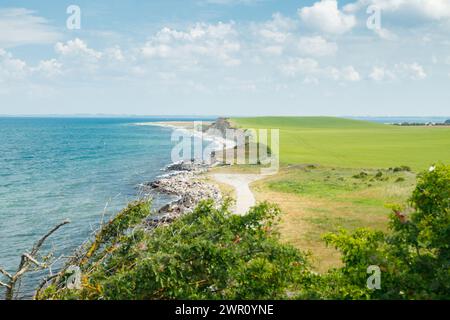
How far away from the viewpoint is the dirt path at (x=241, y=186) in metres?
40.0

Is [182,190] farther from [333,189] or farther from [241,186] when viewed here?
[333,189]

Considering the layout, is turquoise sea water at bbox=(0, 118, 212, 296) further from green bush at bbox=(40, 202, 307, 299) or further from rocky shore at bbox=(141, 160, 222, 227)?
rocky shore at bbox=(141, 160, 222, 227)

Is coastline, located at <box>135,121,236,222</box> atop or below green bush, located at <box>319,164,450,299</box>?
below

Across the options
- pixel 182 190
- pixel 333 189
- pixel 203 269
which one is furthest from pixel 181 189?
pixel 203 269

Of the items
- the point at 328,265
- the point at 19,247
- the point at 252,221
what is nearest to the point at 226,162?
the point at 19,247

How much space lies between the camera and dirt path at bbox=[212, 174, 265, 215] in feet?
131

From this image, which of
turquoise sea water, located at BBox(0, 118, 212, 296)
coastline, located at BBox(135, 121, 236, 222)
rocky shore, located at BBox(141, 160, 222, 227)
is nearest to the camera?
turquoise sea water, located at BBox(0, 118, 212, 296)

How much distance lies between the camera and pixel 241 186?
5181 centimetres

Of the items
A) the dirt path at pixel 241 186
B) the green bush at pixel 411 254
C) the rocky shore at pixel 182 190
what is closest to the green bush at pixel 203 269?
the green bush at pixel 411 254

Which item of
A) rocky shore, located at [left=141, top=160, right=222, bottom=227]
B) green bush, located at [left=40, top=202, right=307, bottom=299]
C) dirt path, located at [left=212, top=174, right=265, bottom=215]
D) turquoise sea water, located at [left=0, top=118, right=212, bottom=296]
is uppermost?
green bush, located at [left=40, top=202, right=307, bottom=299]

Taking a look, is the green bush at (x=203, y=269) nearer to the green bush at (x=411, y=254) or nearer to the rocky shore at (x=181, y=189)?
the green bush at (x=411, y=254)

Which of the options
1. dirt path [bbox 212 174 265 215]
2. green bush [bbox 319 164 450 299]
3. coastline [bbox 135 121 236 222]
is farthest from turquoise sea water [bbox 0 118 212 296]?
dirt path [bbox 212 174 265 215]

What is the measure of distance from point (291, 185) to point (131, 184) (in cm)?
1967

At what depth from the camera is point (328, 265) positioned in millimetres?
24062
